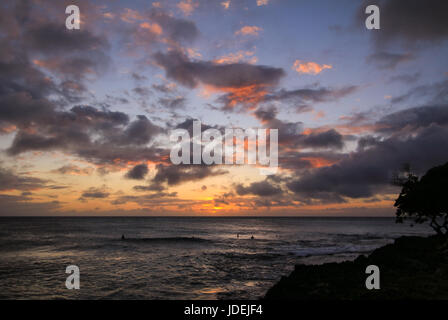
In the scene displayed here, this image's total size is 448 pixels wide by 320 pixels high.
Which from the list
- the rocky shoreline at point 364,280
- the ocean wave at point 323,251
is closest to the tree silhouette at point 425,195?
the rocky shoreline at point 364,280

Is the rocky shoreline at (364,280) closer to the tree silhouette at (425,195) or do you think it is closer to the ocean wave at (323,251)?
the tree silhouette at (425,195)

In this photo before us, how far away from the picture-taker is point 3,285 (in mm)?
24000

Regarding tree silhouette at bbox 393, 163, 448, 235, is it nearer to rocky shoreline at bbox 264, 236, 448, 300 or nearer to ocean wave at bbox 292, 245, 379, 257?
rocky shoreline at bbox 264, 236, 448, 300

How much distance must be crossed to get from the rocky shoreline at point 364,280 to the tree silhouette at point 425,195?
170 inches

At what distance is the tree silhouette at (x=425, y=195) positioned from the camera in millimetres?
25517

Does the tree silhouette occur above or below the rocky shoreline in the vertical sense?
above

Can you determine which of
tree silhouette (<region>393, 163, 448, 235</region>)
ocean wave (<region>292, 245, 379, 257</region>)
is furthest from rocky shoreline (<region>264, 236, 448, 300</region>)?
ocean wave (<region>292, 245, 379, 257</region>)

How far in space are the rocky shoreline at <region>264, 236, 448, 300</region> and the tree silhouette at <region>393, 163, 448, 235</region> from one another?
14.2 ft

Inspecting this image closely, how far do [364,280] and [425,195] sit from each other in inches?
533

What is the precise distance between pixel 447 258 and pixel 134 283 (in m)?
27.4

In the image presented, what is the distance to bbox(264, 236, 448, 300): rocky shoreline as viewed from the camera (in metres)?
15.1

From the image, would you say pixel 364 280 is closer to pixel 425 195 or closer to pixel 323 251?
pixel 425 195
